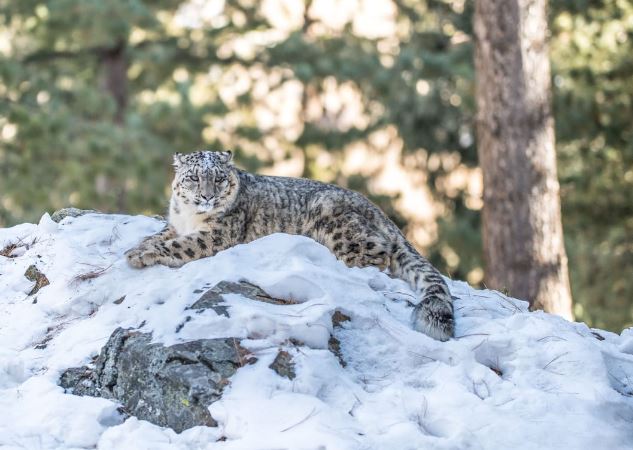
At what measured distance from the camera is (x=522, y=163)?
374 inches

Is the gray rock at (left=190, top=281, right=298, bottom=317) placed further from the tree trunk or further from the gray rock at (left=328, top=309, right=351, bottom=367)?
the tree trunk

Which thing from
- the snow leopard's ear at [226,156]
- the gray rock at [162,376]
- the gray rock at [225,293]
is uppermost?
the snow leopard's ear at [226,156]

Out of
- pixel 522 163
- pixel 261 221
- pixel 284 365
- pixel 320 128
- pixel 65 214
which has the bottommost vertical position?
pixel 320 128

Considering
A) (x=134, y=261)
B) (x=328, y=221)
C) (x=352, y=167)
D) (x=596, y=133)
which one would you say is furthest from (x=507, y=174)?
(x=352, y=167)

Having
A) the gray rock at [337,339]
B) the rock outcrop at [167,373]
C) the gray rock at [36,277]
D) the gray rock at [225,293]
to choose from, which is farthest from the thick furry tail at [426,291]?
the gray rock at [36,277]

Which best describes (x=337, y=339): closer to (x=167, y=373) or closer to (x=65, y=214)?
(x=167, y=373)

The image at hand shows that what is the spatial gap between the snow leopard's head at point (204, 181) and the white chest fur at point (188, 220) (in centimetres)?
5

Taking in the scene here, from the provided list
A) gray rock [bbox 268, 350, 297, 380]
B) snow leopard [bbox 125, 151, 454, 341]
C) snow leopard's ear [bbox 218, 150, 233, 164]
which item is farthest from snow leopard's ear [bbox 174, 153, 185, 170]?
gray rock [bbox 268, 350, 297, 380]

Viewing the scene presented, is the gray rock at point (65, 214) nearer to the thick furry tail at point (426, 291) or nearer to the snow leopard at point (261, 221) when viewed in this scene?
the snow leopard at point (261, 221)

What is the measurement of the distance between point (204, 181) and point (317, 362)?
6.91ft

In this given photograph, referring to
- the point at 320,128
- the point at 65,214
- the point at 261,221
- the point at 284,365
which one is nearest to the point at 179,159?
the point at 261,221

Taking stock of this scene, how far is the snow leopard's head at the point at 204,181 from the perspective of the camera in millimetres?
6879

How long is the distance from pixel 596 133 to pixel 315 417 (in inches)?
464

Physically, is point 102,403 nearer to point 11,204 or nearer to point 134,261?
point 134,261
